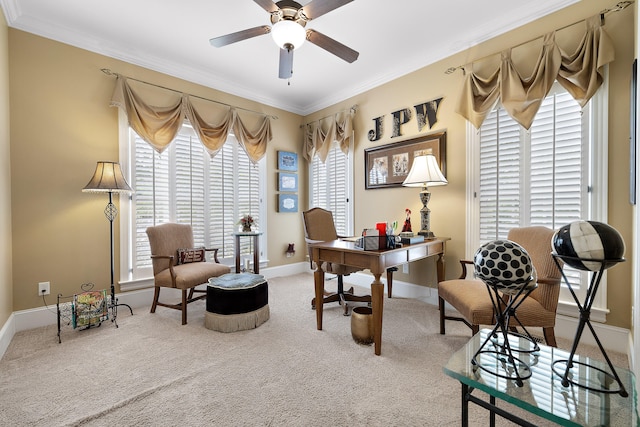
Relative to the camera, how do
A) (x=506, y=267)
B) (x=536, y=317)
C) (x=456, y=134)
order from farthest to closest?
(x=456, y=134) → (x=536, y=317) → (x=506, y=267)

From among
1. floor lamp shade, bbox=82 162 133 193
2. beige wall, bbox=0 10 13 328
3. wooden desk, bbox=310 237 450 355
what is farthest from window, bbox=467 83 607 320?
beige wall, bbox=0 10 13 328

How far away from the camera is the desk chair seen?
294 cm

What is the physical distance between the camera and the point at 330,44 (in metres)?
2.34

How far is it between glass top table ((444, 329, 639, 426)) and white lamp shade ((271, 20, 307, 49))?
2.28 m

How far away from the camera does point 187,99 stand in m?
3.54

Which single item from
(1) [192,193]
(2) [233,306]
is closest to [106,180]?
(1) [192,193]

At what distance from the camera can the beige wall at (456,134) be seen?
82.6 inches

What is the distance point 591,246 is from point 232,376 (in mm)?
1994

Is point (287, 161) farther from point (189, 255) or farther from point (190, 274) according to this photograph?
point (190, 274)

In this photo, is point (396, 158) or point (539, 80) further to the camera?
point (396, 158)

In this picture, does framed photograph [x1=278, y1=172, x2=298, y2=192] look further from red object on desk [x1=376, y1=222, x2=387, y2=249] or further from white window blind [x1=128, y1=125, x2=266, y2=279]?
red object on desk [x1=376, y1=222, x2=387, y2=249]

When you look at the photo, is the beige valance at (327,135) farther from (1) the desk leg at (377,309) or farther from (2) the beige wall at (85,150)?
(1) the desk leg at (377,309)

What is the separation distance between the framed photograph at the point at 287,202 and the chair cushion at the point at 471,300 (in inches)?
116

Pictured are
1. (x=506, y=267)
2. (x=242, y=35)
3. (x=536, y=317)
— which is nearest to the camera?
(x=506, y=267)
